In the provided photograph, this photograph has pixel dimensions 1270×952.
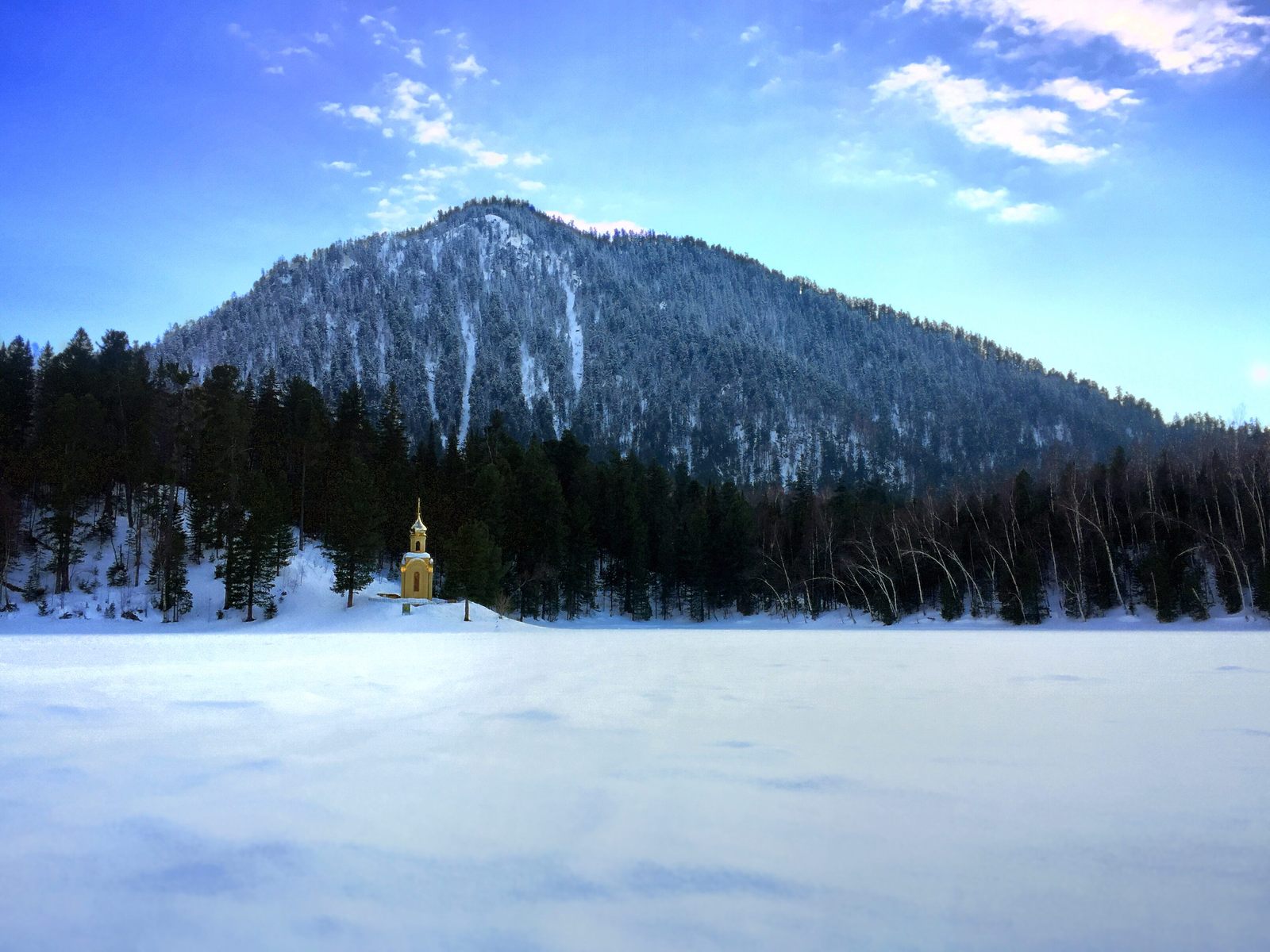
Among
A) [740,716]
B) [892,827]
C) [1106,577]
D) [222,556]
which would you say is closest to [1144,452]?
[1106,577]

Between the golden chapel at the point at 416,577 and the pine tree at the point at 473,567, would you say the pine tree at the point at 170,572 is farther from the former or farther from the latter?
the pine tree at the point at 473,567

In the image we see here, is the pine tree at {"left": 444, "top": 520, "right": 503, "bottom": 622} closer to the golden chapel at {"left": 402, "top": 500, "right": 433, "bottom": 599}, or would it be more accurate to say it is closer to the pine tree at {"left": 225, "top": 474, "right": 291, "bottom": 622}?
the golden chapel at {"left": 402, "top": 500, "right": 433, "bottom": 599}

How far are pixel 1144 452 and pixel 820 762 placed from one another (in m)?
54.9

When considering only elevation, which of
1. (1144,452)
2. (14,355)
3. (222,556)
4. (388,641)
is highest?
(14,355)

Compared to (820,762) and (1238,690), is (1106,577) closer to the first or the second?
(1238,690)

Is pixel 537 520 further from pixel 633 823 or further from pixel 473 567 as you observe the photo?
pixel 633 823

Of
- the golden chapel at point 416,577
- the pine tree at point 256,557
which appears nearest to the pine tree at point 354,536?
the golden chapel at point 416,577

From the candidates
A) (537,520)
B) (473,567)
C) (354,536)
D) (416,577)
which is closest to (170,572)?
(354,536)

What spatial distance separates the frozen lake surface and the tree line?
1577 inches

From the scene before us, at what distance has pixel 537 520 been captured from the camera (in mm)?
61750

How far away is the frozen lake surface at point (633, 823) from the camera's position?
3.49 m

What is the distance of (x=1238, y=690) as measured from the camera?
11281 mm

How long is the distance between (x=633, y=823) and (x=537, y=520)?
57.4m

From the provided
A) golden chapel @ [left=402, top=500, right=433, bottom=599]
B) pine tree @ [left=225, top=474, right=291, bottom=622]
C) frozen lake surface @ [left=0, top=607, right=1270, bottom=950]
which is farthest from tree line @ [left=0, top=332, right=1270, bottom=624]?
frozen lake surface @ [left=0, top=607, right=1270, bottom=950]
